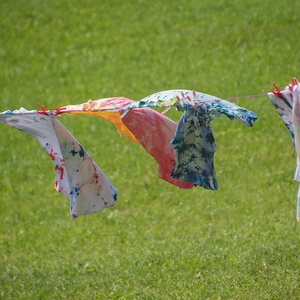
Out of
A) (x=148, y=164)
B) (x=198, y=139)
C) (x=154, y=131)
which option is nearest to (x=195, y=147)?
(x=198, y=139)

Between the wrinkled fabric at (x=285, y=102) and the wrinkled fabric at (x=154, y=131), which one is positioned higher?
the wrinkled fabric at (x=285, y=102)

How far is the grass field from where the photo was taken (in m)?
6.46

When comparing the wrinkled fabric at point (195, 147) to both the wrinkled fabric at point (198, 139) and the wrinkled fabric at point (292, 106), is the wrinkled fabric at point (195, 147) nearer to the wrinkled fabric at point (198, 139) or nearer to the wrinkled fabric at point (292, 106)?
the wrinkled fabric at point (198, 139)

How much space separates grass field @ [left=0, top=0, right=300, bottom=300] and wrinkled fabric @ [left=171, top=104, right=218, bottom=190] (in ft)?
6.26

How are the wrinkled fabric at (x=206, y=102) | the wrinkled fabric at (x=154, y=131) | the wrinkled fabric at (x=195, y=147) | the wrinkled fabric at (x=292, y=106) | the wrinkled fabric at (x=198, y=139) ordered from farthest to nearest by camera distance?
the wrinkled fabric at (x=154, y=131)
the wrinkled fabric at (x=195, y=147)
the wrinkled fabric at (x=198, y=139)
the wrinkled fabric at (x=206, y=102)
the wrinkled fabric at (x=292, y=106)

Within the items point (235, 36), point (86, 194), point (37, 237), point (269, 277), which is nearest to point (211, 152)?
point (86, 194)

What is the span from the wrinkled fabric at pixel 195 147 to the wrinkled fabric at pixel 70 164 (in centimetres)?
101

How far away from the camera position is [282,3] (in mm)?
11969

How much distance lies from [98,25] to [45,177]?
17.3 feet

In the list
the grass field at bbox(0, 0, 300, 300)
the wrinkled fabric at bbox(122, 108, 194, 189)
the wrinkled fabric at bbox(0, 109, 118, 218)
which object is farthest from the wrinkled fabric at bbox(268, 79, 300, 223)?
the grass field at bbox(0, 0, 300, 300)

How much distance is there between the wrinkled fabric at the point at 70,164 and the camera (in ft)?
16.7

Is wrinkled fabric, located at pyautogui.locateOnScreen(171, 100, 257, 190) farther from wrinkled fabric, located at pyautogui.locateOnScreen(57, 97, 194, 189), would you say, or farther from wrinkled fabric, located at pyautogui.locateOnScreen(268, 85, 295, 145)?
wrinkled fabric, located at pyautogui.locateOnScreen(57, 97, 194, 189)

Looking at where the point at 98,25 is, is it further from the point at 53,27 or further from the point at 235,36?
the point at 235,36

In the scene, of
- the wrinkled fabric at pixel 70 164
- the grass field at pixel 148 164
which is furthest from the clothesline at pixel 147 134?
the grass field at pixel 148 164
